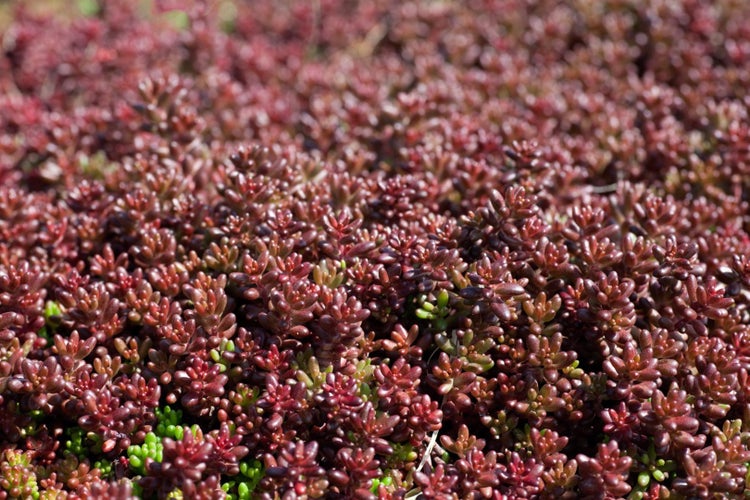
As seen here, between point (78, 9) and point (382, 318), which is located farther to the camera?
point (78, 9)

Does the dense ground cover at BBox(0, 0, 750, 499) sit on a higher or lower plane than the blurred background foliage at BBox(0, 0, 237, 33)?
lower

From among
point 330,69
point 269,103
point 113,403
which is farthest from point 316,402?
point 330,69

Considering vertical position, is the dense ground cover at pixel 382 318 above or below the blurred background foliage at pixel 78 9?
below

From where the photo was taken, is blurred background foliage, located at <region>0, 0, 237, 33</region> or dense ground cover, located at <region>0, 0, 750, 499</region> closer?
dense ground cover, located at <region>0, 0, 750, 499</region>

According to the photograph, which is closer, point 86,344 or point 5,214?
point 86,344

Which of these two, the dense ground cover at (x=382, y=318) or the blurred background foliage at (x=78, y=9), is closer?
the dense ground cover at (x=382, y=318)

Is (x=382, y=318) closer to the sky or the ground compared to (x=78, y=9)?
closer to the ground

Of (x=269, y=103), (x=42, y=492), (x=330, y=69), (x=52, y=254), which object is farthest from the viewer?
(x=330, y=69)

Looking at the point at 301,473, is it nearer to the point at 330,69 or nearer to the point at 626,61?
the point at 330,69
